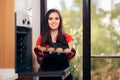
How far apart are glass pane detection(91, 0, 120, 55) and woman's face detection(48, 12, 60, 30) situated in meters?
0.60

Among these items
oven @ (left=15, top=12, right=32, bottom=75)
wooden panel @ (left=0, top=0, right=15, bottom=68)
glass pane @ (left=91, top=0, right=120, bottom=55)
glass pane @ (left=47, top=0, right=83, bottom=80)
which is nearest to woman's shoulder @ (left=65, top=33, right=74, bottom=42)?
glass pane @ (left=47, top=0, right=83, bottom=80)

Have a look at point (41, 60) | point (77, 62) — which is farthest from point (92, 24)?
point (41, 60)

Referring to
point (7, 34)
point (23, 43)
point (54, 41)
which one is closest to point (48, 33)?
point (54, 41)

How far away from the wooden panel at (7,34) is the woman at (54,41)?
2.44ft

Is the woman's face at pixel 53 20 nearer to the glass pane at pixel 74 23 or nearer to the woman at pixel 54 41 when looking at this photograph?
the woman at pixel 54 41

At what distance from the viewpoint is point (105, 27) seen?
354cm

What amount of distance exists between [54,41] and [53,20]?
0.31 m

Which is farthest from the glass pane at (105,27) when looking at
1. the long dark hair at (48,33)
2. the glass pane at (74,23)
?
the long dark hair at (48,33)

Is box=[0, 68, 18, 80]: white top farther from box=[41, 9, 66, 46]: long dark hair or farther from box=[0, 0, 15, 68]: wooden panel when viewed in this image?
box=[41, 9, 66, 46]: long dark hair

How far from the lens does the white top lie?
7.58ft

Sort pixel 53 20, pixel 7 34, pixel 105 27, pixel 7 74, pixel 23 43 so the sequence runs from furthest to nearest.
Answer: pixel 105 27 < pixel 53 20 < pixel 23 43 < pixel 7 34 < pixel 7 74

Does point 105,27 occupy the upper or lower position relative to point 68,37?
upper

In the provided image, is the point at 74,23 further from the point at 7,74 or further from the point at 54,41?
the point at 7,74

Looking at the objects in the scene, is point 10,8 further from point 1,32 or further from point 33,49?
point 33,49
